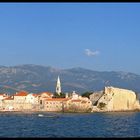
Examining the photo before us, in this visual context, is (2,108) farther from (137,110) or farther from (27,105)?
(137,110)

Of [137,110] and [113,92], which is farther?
[137,110]

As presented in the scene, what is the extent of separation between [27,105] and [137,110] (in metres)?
25.6

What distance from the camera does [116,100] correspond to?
99.7 metres

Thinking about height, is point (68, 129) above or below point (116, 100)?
below

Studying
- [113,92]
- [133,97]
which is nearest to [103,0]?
[113,92]

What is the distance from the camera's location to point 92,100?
10038 cm

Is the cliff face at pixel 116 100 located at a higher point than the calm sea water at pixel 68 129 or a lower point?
higher

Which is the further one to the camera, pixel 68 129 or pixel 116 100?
pixel 116 100

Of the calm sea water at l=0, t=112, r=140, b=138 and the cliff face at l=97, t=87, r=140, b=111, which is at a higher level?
the cliff face at l=97, t=87, r=140, b=111

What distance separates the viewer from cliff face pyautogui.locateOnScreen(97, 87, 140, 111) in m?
97.1

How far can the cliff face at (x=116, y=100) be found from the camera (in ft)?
319

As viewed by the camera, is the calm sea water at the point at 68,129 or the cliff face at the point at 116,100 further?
the cliff face at the point at 116,100

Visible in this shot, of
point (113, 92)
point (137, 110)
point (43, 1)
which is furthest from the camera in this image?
point (137, 110)

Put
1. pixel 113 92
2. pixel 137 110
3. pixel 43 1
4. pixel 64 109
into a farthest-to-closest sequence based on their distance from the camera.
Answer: pixel 137 110 < pixel 113 92 < pixel 64 109 < pixel 43 1
